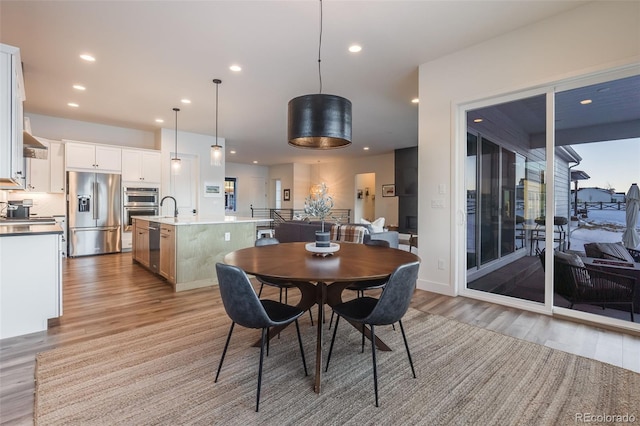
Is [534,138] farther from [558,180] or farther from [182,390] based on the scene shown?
[182,390]

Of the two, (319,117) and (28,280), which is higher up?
(319,117)

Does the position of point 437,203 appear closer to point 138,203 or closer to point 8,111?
point 8,111

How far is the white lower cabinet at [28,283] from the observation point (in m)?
2.47

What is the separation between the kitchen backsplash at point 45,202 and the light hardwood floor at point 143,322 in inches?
95.2

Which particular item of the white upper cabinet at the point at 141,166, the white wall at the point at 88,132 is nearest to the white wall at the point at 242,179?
the white wall at the point at 88,132

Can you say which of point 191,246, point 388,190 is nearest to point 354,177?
point 388,190

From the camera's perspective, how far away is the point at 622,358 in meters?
2.13

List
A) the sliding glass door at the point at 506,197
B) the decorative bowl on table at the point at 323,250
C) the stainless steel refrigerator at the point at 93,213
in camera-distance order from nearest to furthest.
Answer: the decorative bowl on table at the point at 323,250
the sliding glass door at the point at 506,197
the stainless steel refrigerator at the point at 93,213

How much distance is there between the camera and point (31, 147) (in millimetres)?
4215

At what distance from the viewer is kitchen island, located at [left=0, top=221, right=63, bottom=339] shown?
Answer: 8.10 ft

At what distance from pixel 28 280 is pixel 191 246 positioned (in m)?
1.58

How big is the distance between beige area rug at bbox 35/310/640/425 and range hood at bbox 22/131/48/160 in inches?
123

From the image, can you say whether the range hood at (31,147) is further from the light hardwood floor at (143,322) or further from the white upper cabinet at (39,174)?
the light hardwood floor at (143,322)

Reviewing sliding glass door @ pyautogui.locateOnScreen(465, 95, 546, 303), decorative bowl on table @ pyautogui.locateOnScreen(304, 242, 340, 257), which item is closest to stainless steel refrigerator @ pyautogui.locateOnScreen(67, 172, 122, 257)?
decorative bowl on table @ pyautogui.locateOnScreen(304, 242, 340, 257)
